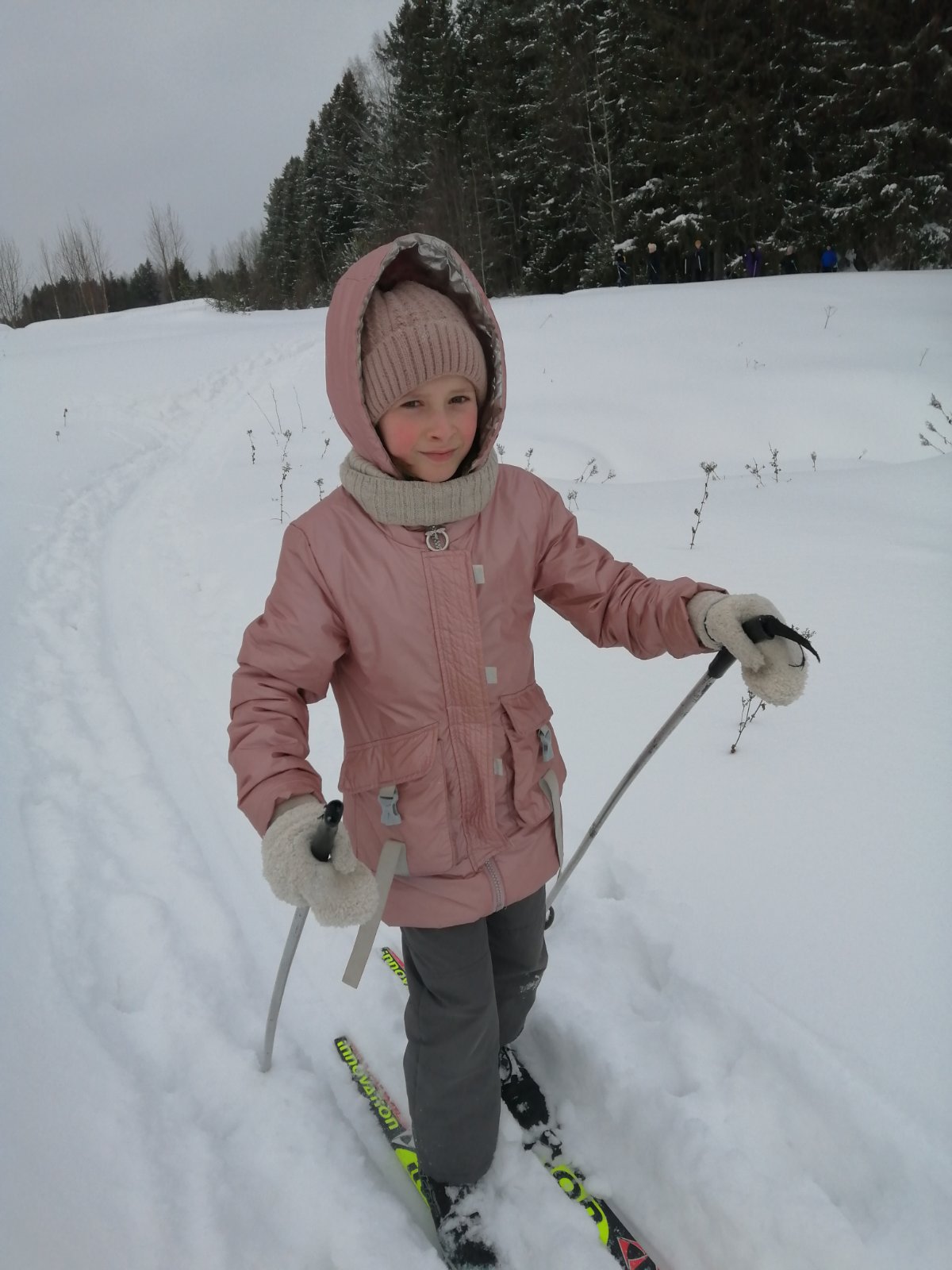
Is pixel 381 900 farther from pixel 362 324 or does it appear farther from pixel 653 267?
pixel 653 267

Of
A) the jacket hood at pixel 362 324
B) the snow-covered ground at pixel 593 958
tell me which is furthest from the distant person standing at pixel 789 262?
the jacket hood at pixel 362 324

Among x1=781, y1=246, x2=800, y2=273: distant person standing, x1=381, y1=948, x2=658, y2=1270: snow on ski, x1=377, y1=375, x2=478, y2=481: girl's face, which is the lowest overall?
x1=381, y1=948, x2=658, y2=1270: snow on ski

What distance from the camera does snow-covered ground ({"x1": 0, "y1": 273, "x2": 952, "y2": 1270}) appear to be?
5.66 feet

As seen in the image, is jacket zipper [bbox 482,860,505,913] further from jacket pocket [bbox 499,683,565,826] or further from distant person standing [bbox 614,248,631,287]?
distant person standing [bbox 614,248,631,287]

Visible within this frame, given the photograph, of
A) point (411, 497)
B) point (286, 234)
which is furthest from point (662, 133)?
point (286, 234)

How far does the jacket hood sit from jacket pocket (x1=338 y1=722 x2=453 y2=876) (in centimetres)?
57

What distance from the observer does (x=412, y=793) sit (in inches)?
62.8

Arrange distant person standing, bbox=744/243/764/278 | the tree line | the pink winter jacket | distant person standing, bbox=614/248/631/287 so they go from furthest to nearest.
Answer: distant person standing, bbox=614/248/631/287, distant person standing, bbox=744/243/764/278, the tree line, the pink winter jacket

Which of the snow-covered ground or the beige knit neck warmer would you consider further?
the snow-covered ground

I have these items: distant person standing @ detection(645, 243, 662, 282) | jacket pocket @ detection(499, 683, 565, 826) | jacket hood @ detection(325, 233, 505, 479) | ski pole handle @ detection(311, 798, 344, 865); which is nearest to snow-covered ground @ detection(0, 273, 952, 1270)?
jacket pocket @ detection(499, 683, 565, 826)

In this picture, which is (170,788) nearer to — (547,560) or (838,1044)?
(547,560)

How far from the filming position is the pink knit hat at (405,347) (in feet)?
5.18

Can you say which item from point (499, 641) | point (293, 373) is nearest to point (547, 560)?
point (499, 641)

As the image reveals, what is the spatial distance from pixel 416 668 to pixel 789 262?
21188mm
